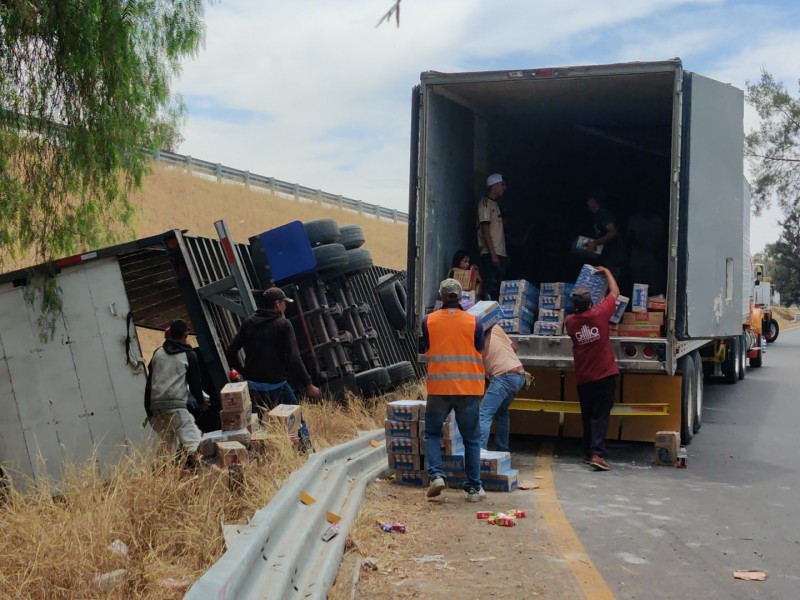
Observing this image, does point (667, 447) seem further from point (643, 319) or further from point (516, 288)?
point (516, 288)

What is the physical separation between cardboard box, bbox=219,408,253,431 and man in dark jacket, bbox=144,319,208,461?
42.9 inches

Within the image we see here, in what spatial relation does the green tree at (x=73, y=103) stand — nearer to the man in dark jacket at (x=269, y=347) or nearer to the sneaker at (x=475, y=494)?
the man in dark jacket at (x=269, y=347)

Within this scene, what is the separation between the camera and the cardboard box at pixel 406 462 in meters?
8.41

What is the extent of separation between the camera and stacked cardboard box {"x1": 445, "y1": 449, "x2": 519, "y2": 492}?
27.3 ft

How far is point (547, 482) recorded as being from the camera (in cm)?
884

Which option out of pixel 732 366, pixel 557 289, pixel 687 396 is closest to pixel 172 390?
pixel 557 289

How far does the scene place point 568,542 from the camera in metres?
6.65

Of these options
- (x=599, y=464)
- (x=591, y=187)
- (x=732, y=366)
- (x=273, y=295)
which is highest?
(x=591, y=187)

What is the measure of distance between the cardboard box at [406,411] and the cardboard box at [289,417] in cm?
77

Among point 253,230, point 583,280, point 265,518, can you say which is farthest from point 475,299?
point 253,230

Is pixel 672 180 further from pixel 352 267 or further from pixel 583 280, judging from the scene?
pixel 352 267

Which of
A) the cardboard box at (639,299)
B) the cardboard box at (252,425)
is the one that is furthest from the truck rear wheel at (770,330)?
the cardboard box at (252,425)

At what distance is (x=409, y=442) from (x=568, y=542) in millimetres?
2055

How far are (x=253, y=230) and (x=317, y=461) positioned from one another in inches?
1577
